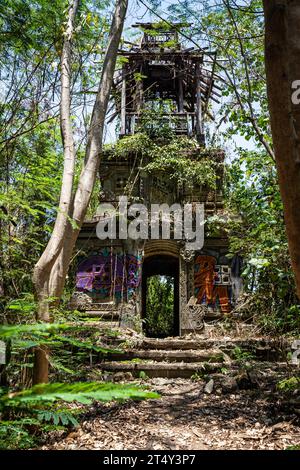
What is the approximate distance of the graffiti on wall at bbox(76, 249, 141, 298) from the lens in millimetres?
10953

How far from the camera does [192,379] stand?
5.87 metres

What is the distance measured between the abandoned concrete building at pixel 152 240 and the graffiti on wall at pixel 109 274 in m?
0.03

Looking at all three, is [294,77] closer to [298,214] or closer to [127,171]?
[298,214]

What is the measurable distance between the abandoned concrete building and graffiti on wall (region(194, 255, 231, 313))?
0.03 meters

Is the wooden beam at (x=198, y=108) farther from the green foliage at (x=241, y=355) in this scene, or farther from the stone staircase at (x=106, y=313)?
the green foliage at (x=241, y=355)

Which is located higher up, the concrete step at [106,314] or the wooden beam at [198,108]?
the wooden beam at [198,108]

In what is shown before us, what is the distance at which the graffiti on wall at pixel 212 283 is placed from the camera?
35.7 ft

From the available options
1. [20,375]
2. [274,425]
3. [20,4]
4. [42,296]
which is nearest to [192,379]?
[274,425]

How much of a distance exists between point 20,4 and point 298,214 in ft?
13.3

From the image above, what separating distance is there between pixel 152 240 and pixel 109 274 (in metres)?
1.66

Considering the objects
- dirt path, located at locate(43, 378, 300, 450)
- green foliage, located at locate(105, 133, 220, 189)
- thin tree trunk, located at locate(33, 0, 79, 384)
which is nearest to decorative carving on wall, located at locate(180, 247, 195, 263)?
green foliage, located at locate(105, 133, 220, 189)

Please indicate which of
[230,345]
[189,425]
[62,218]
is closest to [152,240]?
[230,345]

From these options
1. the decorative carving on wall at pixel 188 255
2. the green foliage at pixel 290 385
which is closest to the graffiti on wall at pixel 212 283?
the decorative carving on wall at pixel 188 255

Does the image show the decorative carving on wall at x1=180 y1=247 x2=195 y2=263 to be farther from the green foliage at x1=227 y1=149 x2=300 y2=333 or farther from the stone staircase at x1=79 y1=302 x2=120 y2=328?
the green foliage at x1=227 y1=149 x2=300 y2=333
